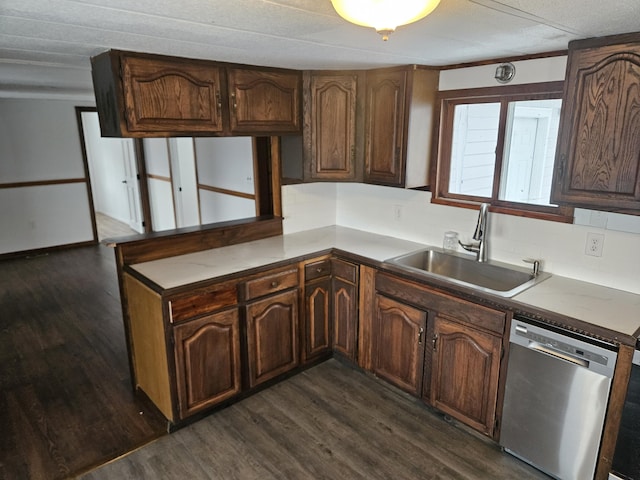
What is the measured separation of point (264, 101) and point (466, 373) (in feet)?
6.78

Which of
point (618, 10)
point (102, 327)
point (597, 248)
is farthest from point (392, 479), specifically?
point (102, 327)

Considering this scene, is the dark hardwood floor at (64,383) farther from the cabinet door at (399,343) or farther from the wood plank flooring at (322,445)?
the cabinet door at (399,343)

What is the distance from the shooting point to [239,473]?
218cm

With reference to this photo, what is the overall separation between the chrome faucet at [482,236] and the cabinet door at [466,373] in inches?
22.8

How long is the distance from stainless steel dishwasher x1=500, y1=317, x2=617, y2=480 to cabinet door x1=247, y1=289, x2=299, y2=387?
1348 mm

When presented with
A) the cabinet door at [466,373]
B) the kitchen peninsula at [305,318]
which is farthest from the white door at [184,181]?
the cabinet door at [466,373]

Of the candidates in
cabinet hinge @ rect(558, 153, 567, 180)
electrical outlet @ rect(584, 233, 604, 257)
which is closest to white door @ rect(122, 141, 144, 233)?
cabinet hinge @ rect(558, 153, 567, 180)

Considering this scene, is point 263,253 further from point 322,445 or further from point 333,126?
point 322,445

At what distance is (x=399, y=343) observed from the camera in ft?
8.79

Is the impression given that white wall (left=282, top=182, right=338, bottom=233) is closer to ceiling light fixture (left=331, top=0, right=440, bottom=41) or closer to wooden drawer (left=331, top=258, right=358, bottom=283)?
wooden drawer (left=331, top=258, right=358, bottom=283)

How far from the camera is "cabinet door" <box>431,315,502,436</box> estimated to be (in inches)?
88.1

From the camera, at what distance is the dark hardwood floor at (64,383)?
2.33 m

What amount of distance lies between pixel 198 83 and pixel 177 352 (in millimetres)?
1523

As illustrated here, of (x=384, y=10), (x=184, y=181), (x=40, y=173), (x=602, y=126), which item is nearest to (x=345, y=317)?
(x=602, y=126)
